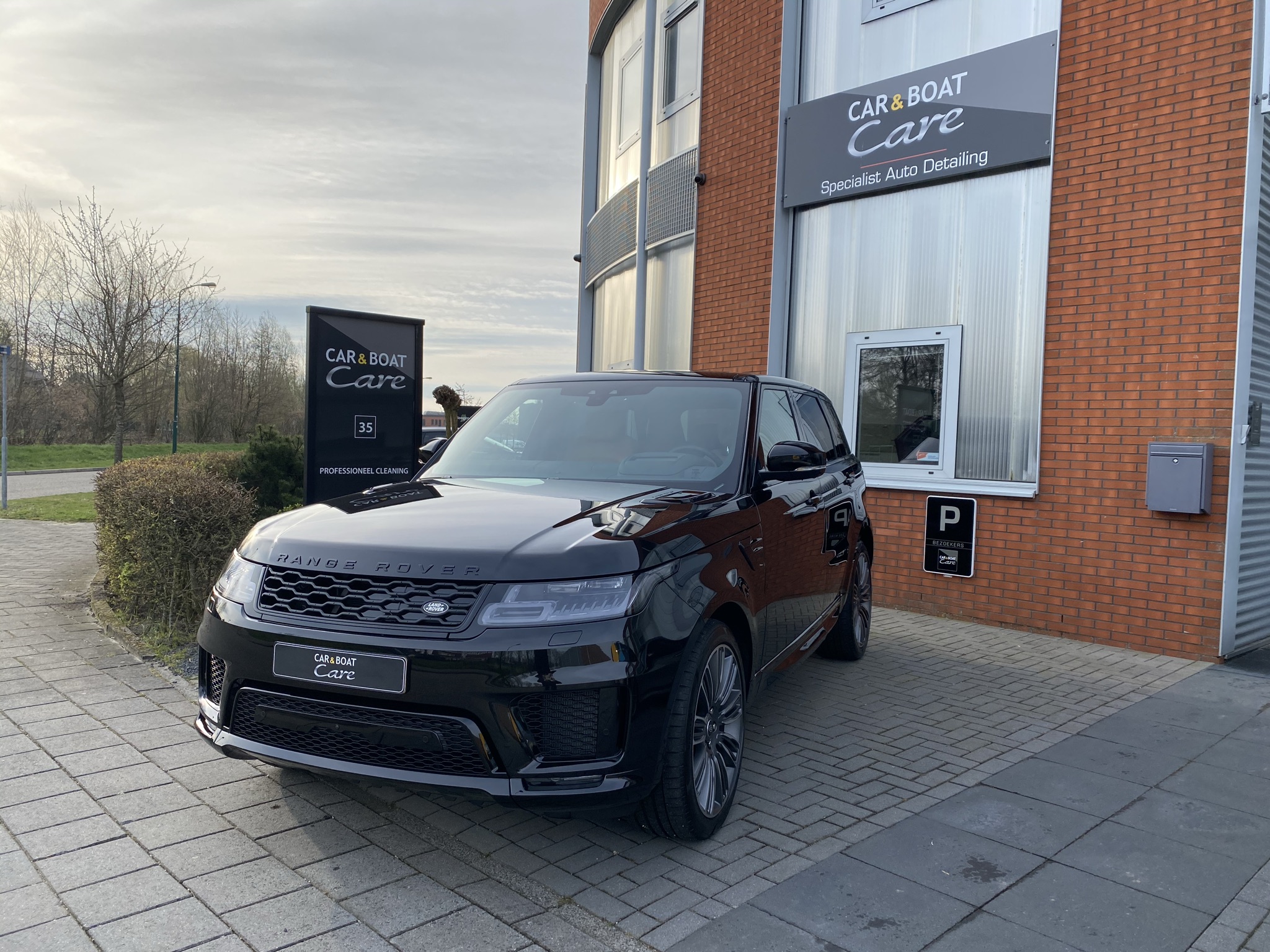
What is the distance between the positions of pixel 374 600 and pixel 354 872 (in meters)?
0.94

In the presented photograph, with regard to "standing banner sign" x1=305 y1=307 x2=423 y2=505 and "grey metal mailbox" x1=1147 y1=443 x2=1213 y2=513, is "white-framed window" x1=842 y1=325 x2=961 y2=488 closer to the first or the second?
"grey metal mailbox" x1=1147 y1=443 x2=1213 y2=513

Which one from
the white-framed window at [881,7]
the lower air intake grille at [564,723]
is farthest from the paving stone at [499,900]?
the white-framed window at [881,7]

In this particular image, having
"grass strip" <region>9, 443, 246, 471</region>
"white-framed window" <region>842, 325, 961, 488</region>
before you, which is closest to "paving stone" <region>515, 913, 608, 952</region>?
"white-framed window" <region>842, 325, 961, 488</region>

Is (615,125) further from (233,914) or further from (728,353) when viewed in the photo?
(233,914)

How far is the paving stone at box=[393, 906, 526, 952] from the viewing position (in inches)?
110

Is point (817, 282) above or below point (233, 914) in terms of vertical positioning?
above

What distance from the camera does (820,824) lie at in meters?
3.81

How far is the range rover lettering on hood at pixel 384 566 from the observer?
308 cm

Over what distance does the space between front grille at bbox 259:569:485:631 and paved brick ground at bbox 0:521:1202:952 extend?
873 mm

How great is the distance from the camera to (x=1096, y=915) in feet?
10.3

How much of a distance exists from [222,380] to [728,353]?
49.9 meters

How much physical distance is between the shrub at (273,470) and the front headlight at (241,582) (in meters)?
8.26

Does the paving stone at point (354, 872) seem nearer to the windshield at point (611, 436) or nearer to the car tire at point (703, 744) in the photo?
the car tire at point (703, 744)

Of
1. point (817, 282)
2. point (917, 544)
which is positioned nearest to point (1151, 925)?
point (917, 544)
